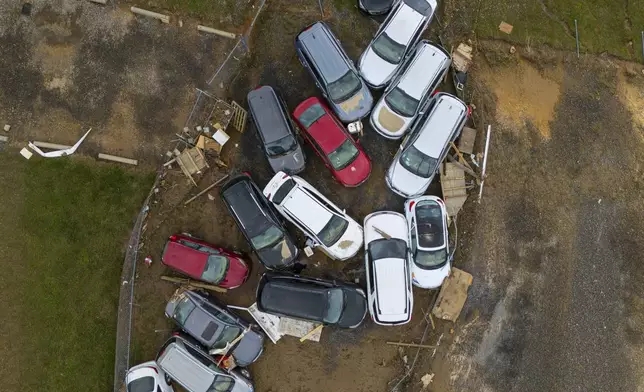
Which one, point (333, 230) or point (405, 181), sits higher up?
point (405, 181)

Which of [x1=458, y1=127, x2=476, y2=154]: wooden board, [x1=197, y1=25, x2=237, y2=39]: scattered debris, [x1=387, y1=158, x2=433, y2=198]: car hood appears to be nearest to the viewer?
[x1=387, y1=158, x2=433, y2=198]: car hood

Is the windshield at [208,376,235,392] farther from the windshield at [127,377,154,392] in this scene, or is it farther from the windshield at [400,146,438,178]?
the windshield at [400,146,438,178]

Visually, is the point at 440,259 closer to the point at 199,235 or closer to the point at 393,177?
the point at 393,177

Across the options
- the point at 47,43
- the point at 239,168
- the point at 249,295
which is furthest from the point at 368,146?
the point at 47,43

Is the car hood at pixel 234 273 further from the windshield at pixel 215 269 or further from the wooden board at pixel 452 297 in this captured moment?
the wooden board at pixel 452 297

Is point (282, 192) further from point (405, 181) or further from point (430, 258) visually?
point (430, 258)

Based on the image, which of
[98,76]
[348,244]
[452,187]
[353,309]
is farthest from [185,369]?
[452,187]

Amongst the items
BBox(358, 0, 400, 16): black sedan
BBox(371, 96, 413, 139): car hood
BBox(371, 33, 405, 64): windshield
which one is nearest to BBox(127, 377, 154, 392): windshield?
BBox(371, 96, 413, 139): car hood
